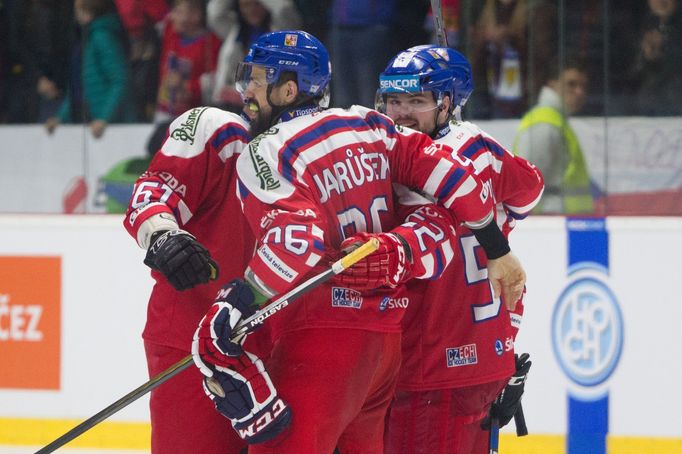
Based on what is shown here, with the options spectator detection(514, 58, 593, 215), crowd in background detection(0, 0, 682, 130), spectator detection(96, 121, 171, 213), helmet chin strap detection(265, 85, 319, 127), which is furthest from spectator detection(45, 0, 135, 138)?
helmet chin strap detection(265, 85, 319, 127)

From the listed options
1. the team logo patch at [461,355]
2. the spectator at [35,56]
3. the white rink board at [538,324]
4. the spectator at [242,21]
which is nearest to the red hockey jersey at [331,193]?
the team logo patch at [461,355]

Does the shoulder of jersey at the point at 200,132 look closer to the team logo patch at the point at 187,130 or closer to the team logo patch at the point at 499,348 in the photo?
the team logo patch at the point at 187,130

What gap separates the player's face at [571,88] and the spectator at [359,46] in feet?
1.90

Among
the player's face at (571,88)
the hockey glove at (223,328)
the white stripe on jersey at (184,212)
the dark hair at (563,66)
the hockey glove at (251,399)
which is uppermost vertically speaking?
the dark hair at (563,66)

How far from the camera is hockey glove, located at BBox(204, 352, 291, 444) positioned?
7.63ft

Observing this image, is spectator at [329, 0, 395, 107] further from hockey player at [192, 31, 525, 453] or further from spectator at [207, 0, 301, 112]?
hockey player at [192, 31, 525, 453]

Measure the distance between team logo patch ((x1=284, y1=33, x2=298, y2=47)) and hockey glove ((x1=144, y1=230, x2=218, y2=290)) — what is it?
44 cm

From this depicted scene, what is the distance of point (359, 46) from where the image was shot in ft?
13.9

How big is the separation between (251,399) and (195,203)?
584mm

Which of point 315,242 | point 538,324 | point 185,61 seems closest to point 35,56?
point 185,61

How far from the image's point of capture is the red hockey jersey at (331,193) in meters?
2.31

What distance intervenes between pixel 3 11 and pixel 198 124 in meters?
2.04

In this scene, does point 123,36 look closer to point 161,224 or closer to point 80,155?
point 80,155

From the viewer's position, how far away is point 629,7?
159 inches
